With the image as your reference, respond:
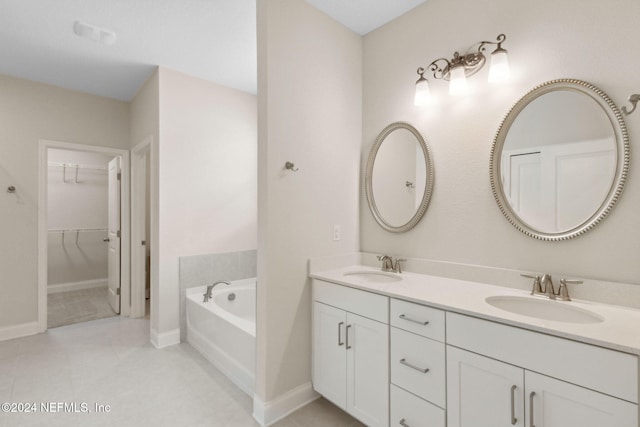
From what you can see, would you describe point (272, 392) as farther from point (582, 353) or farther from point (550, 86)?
point (550, 86)

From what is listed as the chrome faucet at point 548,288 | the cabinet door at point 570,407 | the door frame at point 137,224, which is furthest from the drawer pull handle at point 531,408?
the door frame at point 137,224

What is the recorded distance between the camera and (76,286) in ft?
16.4

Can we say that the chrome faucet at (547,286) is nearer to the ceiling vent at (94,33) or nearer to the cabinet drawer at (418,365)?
the cabinet drawer at (418,365)

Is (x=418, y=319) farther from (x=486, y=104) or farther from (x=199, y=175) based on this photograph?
(x=199, y=175)

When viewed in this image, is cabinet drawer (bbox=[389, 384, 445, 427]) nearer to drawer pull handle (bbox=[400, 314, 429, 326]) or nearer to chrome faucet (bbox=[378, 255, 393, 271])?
drawer pull handle (bbox=[400, 314, 429, 326])

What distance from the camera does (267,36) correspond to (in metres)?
1.79

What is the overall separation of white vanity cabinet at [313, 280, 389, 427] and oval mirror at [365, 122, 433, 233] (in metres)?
0.66

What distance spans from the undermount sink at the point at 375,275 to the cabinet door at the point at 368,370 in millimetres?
407

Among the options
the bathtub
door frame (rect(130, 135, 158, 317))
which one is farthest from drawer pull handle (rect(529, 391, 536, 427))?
door frame (rect(130, 135, 158, 317))

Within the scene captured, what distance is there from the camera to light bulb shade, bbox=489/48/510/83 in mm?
1566

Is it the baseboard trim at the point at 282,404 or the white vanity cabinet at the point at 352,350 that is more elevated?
the white vanity cabinet at the point at 352,350

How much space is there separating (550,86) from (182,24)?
2449 mm

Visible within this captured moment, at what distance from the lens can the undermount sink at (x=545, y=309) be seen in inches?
50.4

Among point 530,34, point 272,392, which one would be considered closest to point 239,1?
point 530,34
